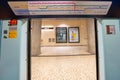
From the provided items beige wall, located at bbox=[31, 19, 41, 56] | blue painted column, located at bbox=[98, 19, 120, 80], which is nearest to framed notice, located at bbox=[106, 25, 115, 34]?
blue painted column, located at bbox=[98, 19, 120, 80]

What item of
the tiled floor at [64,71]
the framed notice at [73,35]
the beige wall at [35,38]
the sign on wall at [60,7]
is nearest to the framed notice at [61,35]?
A: the framed notice at [73,35]

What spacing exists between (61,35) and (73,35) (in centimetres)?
107

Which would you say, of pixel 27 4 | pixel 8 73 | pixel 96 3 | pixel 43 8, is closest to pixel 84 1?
pixel 96 3

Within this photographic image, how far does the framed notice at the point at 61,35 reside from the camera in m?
12.3

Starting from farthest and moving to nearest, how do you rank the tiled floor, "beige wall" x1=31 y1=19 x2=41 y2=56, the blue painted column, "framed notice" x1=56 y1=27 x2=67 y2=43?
1. "framed notice" x1=56 y1=27 x2=67 y2=43
2. "beige wall" x1=31 y1=19 x2=41 y2=56
3. the tiled floor
4. the blue painted column

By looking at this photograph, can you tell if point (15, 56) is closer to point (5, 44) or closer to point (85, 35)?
point (5, 44)

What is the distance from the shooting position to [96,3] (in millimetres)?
2539

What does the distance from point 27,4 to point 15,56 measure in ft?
3.15

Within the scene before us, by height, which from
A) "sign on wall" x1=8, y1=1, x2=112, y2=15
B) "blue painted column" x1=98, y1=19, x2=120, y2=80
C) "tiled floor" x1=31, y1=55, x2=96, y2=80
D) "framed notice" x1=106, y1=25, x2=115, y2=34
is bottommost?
"tiled floor" x1=31, y1=55, x2=96, y2=80

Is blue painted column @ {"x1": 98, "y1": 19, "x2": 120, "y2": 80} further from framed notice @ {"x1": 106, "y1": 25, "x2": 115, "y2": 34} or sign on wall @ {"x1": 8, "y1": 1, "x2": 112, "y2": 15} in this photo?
sign on wall @ {"x1": 8, "y1": 1, "x2": 112, "y2": 15}

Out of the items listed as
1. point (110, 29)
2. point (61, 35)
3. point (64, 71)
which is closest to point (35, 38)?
point (61, 35)

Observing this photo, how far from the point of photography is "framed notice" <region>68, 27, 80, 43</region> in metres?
12.3

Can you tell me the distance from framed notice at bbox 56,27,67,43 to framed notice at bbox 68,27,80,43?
0.41 meters

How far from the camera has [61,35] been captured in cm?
1223
